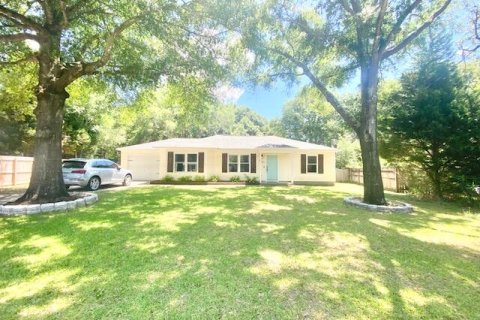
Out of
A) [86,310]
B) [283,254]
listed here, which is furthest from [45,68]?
[283,254]

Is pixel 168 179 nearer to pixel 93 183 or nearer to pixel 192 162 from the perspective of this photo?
pixel 192 162

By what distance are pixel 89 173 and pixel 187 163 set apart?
22.5 feet

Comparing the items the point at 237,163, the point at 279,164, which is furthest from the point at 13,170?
the point at 279,164

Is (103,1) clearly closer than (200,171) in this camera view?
Yes

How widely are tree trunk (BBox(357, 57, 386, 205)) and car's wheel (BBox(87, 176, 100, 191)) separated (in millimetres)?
11794

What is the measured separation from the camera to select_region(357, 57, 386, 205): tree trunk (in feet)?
30.4

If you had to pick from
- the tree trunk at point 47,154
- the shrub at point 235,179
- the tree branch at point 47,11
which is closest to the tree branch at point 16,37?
the tree branch at point 47,11

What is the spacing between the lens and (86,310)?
9.45 ft

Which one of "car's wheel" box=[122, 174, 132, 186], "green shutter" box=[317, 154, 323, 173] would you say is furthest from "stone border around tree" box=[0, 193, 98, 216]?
"green shutter" box=[317, 154, 323, 173]

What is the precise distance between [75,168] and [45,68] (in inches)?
201

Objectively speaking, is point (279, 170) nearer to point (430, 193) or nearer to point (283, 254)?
point (430, 193)

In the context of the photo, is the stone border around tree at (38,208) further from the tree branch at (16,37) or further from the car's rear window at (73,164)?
the tree branch at (16,37)

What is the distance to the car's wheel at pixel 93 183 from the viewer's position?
41.8 feet

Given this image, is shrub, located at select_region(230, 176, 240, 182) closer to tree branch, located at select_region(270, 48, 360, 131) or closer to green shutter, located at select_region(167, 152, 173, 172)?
green shutter, located at select_region(167, 152, 173, 172)
